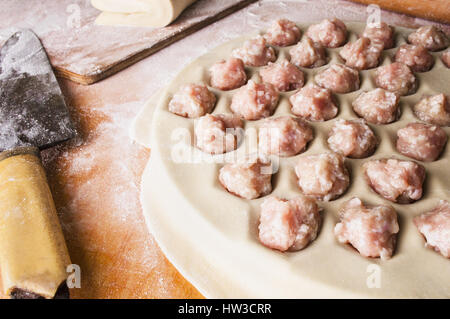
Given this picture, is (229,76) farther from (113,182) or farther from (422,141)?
(422,141)

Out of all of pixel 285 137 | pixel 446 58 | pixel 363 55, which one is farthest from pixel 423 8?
pixel 285 137

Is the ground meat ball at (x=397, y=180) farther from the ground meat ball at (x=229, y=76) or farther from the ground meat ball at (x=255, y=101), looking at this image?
the ground meat ball at (x=229, y=76)

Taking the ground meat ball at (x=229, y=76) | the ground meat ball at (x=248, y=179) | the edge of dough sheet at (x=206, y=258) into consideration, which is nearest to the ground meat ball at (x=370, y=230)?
the edge of dough sheet at (x=206, y=258)

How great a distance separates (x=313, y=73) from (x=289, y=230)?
74cm

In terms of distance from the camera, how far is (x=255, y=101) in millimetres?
1362

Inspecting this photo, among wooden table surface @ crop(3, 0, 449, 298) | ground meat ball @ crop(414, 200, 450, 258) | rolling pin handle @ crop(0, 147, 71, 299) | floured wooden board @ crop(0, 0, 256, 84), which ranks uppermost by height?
ground meat ball @ crop(414, 200, 450, 258)

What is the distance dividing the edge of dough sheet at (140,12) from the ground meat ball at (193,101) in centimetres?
94

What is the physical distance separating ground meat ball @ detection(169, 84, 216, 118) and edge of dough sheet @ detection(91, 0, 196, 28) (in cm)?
94

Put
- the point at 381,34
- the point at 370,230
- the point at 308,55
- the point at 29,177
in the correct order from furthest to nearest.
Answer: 1. the point at 381,34
2. the point at 308,55
3. the point at 29,177
4. the point at 370,230

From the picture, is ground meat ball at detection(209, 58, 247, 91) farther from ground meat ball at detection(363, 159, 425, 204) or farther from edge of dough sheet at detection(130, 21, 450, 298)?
ground meat ball at detection(363, 159, 425, 204)

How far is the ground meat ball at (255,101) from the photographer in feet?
4.48

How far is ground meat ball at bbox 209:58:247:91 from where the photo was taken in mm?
1497

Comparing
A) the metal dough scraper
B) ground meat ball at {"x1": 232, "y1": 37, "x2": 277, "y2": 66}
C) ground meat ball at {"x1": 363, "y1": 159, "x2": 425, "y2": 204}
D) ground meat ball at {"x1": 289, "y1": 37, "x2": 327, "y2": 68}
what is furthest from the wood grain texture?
the metal dough scraper

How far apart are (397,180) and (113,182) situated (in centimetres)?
96
